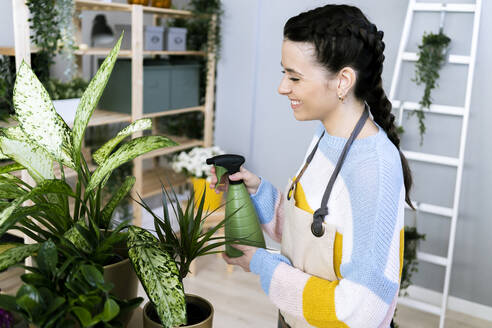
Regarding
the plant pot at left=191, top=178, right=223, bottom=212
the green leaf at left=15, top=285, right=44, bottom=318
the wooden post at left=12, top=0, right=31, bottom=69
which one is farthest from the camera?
the plant pot at left=191, top=178, right=223, bottom=212

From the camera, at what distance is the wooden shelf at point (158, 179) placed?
361cm

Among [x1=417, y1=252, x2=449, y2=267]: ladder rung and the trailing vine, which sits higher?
the trailing vine

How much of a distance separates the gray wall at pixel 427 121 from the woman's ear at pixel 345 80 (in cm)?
196

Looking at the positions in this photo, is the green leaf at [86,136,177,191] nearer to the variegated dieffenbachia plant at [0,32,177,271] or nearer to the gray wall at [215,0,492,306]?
the variegated dieffenbachia plant at [0,32,177,271]

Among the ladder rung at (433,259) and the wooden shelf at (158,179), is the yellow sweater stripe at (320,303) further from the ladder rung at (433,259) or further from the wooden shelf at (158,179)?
the wooden shelf at (158,179)

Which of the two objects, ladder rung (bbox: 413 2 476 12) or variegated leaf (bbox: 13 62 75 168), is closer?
variegated leaf (bbox: 13 62 75 168)

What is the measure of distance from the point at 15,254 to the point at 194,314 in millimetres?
366

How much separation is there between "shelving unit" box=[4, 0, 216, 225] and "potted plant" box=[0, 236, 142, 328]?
→ 1593 millimetres

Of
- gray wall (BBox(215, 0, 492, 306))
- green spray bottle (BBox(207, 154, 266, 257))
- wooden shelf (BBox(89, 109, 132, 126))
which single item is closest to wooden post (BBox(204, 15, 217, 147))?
gray wall (BBox(215, 0, 492, 306))

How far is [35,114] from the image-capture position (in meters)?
0.88

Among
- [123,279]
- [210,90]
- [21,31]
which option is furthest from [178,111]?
[123,279]

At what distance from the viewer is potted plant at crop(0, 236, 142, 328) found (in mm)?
698

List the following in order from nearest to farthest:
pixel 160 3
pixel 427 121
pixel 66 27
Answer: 1. pixel 66 27
2. pixel 427 121
3. pixel 160 3

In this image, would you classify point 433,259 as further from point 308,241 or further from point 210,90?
point 210,90
